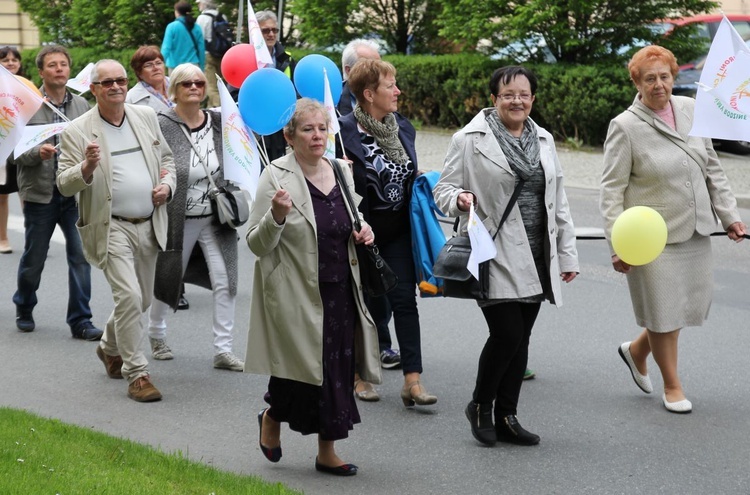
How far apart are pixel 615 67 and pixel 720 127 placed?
11238mm

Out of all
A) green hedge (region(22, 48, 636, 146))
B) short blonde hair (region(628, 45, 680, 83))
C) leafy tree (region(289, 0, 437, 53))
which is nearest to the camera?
short blonde hair (region(628, 45, 680, 83))

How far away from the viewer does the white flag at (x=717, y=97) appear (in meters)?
5.84

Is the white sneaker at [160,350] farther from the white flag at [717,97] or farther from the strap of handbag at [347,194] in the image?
the white flag at [717,97]

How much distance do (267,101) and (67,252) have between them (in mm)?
3122

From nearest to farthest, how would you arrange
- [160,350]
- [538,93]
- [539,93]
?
[160,350]
[538,93]
[539,93]

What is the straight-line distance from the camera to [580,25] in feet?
57.2

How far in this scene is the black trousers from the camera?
18.7ft

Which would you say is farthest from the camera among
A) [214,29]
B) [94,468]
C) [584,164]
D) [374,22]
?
[374,22]

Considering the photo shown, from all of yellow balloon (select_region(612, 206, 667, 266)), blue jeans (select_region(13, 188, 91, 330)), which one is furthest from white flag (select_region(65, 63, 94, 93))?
yellow balloon (select_region(612, 206, 667, 266))

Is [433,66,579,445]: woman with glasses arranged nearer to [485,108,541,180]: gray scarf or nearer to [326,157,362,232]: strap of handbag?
[485,108,541,180]: gray scarf

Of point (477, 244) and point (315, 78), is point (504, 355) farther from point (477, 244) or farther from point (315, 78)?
point (315, 78)

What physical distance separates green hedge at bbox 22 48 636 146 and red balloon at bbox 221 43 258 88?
29.0 feet

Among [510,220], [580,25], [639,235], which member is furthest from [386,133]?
[580,25]

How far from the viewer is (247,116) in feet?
18.7
